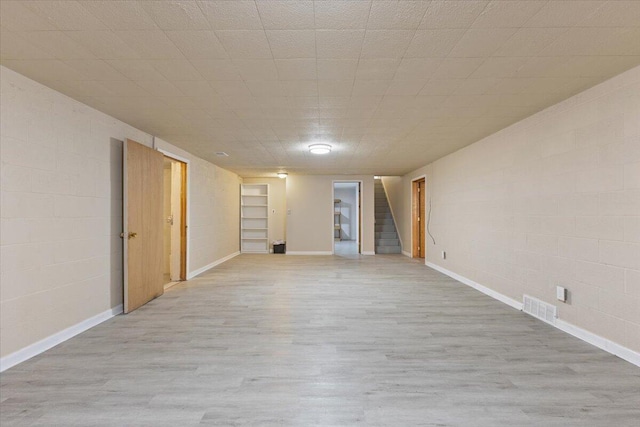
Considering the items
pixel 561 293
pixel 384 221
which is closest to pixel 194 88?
pixel 561 293

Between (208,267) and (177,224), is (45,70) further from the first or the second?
(208,267)

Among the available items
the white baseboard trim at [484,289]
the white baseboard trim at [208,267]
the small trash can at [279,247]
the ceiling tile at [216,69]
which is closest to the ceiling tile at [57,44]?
the ceiling tile at [216,69]

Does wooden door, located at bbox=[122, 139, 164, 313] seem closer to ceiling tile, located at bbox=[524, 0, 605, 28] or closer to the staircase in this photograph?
ceiling tile, located at bbox=[524, 0, 605, 28]

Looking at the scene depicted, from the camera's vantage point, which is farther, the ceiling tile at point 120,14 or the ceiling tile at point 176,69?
the ceiling tile at point 176,69

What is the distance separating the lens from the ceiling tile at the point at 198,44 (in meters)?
1.94

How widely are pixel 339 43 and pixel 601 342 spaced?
336 centimetres

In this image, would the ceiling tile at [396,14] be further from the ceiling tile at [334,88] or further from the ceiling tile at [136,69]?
the ceiling tile at [136,69]

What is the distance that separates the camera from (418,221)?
8.28 metres

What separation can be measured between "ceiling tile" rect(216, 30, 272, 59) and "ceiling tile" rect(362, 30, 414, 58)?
26.8 inches

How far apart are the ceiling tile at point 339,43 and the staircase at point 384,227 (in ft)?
25.0

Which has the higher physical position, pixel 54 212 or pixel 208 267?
pixel 54 212

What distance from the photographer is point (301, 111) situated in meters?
→ 3.37

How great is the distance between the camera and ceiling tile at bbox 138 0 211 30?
1.67 meters

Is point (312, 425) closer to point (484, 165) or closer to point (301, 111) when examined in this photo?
point (301, 111)
